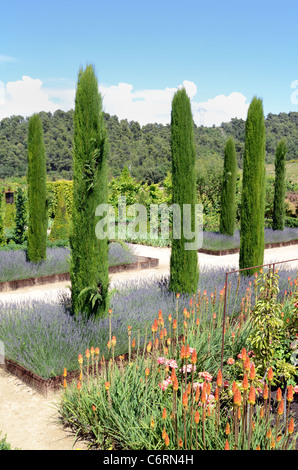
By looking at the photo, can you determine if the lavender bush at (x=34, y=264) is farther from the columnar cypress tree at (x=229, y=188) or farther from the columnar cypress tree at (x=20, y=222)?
the columnar cypress tree at (x=229, y=188)

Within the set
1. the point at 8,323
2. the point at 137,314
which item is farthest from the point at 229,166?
the point at 8,323

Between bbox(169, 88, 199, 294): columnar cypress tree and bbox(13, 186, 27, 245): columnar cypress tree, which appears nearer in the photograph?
bbox(169, 88, 199, 294): columnar cypress tree

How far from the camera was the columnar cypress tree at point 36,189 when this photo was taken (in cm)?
1069

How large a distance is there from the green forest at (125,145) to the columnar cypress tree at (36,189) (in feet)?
92.1

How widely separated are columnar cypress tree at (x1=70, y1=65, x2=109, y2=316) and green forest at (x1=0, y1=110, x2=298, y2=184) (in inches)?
1298

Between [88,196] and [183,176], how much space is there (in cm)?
214

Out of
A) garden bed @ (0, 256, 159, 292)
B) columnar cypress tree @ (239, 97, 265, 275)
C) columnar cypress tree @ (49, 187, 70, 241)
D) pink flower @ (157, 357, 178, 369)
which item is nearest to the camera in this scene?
pink flower @ (157, 357, 178, 369)

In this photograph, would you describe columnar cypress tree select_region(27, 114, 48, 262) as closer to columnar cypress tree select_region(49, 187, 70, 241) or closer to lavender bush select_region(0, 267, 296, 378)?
columnar cypress tree select_region(49, 187, 70, 241)

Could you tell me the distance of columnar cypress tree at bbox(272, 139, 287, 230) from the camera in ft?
61.6

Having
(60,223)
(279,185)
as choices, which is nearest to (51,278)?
(60,223)

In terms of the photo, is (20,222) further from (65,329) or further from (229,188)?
(65,329)

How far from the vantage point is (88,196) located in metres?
6.04

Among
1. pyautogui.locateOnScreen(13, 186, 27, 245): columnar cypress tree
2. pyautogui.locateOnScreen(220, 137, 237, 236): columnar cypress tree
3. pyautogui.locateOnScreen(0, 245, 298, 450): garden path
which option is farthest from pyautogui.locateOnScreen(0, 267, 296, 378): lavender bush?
pyautogui.locateOnScreen(220, 137, 237, 236): columnar cypress tree
